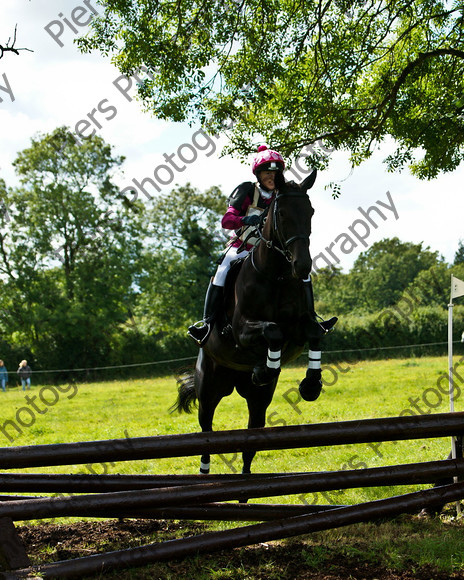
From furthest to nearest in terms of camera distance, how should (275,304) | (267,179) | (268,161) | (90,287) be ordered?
(90,287)
(267,179)
(268,161)
(275,304)

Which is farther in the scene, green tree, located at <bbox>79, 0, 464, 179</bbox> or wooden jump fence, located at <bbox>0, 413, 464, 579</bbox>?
green tree, located at <bbox>79, 0, 464, 179</bbox>

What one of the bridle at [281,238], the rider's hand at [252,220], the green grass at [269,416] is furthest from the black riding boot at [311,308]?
the green grass at [269,416]

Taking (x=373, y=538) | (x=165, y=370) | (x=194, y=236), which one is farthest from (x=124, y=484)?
(x=194, y=236)

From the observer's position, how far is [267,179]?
4.30 m

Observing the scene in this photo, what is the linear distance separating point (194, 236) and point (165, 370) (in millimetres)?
13424

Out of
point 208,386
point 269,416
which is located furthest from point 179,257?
point 208,386

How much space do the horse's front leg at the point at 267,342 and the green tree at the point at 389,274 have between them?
197 feet

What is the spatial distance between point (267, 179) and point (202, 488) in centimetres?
236

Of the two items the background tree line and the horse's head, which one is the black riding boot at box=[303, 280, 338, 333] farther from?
the background tree line

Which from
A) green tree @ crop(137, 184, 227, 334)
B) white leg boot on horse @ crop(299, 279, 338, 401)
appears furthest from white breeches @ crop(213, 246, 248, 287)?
green tree @ crop(137, 184, 227, 334)

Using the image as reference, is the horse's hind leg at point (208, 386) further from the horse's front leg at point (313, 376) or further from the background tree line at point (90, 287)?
the background tree line at point (90, 287)

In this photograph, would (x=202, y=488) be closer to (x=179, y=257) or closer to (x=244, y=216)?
(x=244, y=216)

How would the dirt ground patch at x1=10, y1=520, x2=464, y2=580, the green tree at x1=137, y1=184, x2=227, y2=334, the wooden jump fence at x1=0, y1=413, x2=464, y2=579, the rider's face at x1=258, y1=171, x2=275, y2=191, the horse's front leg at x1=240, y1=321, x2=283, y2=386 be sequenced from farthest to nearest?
the green tree at x1=137, y1=184, x2=227, y2=334
the rider's face at x1=258, y1=171, x2=275, y2=191
the horse's front leg at x1=240, y1=321, x2=283, y2=386
the dirt ground patch at x1=10, y1=520, x2=464, y2=580
the wooden jump fence at x1=0, y1=413, x2=464, y2=579

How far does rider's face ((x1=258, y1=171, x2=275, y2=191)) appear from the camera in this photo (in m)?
4.23
